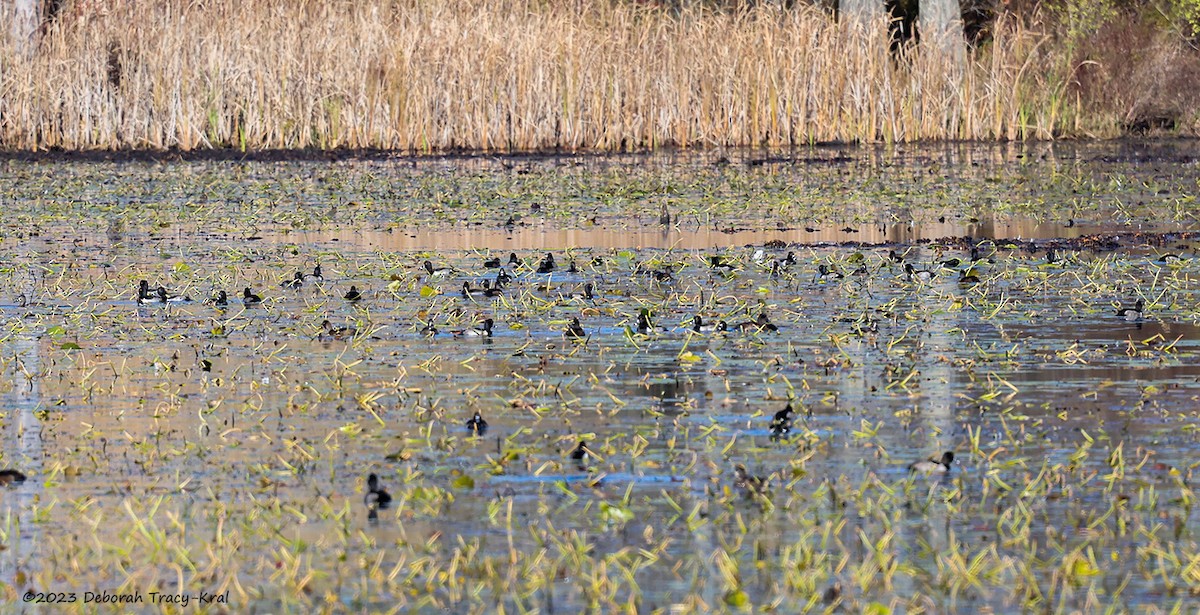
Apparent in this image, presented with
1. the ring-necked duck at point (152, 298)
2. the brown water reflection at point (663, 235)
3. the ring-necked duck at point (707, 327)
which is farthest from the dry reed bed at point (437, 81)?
the ring-necked duck at point (707, 327)

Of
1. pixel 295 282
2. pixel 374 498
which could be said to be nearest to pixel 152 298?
pixel 295 282

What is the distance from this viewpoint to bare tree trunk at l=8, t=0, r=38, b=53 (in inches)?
945

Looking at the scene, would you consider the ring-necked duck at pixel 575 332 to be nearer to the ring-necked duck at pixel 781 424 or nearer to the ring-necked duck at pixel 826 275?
the ring-necked duck at pixel 781 424

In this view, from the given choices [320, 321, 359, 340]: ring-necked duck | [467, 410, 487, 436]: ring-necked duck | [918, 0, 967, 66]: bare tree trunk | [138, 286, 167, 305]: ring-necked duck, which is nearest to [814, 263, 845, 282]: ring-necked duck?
[320, 321, 359, 340]: ring-necked duck

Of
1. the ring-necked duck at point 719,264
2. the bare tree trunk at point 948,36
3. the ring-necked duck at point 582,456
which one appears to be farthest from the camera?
the bare tree trunk at point 948,36

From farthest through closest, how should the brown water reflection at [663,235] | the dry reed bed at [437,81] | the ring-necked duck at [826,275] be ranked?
the dry reed bed at [437,81] < the brown water reflection at [663,235] < the ring-necked duck at [826,275]

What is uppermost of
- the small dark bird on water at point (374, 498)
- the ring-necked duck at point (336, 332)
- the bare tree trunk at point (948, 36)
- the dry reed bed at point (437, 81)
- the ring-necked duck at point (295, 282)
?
the bare tree trunk at point (948, 36)

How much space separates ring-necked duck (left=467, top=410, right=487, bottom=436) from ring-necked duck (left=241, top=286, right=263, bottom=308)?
370 centimetres

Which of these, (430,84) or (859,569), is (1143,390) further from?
(430,84)

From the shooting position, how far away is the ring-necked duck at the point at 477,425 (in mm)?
6784

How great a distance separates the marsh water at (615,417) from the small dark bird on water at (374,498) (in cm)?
4

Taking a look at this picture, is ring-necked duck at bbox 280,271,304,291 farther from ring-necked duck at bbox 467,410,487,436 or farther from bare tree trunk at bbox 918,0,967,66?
bare tree trunk at bbox 918,0,967,66

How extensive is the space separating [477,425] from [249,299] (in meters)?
3.89

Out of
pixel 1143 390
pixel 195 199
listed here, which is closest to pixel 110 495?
pixel 1143 390
